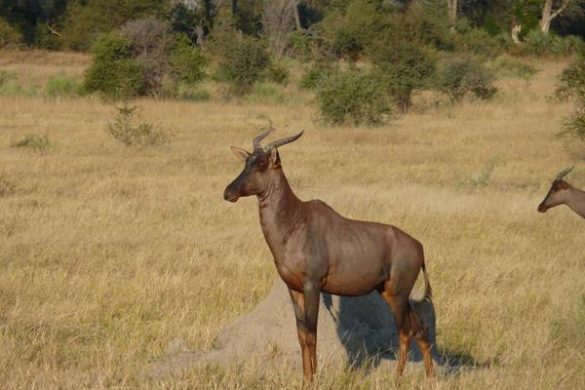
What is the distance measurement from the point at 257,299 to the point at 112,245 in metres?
2.49

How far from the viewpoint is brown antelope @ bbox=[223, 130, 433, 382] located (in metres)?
4.59

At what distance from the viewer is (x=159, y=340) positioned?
659cm

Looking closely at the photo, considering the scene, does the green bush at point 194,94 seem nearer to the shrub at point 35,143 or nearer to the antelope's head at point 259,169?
the shrub at point 35,143

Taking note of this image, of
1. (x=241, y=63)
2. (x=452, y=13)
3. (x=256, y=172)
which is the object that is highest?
(x=256, y=172)

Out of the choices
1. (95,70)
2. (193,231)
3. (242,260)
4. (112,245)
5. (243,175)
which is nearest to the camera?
(243,175)

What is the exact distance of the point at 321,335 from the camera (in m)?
5.91

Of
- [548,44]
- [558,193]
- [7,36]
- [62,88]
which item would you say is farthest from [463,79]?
[7,36]

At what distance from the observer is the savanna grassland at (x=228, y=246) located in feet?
19.7

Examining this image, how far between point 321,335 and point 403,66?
23.8m

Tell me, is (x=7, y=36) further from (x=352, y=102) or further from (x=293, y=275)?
(x=293, y=275)

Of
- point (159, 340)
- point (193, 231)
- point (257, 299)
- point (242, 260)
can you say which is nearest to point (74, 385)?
point (159, 340)

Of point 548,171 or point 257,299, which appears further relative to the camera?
point 548,171

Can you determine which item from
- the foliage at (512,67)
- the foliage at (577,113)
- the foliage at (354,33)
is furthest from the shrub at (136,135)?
the foliage at (512,67)

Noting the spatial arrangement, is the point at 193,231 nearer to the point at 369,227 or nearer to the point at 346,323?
the point at 346,323
